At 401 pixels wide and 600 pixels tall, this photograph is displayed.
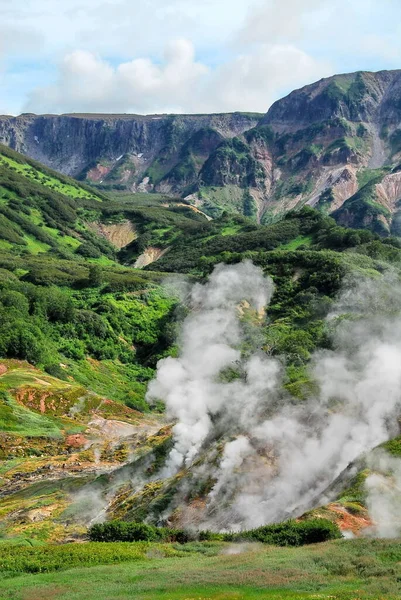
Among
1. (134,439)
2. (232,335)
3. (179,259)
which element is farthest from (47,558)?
(179,259)

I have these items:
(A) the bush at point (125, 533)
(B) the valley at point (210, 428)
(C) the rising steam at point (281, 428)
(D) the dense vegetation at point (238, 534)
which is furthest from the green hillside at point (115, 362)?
(A) the bush at point (125, 533)

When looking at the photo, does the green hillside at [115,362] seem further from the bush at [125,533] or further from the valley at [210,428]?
the bush at [125,533]

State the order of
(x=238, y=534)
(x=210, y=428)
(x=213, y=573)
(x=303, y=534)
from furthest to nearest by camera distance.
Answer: (x=210, y=428) → (x=238, y=534) → (x=303, y=534) → (x=213, y=573)

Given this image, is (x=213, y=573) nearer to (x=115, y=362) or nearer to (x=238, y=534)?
(x=238, y=534)

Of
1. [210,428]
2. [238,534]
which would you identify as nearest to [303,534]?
[238,534]

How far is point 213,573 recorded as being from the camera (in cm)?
2433

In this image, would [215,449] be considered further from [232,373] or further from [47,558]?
[232,373]

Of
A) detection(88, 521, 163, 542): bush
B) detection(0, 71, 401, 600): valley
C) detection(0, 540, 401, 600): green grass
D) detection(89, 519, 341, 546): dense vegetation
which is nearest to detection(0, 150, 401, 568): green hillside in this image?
detection(0, 71, 401, 600): valley

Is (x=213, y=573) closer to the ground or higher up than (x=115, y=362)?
closer to the ground

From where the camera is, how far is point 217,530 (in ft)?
113

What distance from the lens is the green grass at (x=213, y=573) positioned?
2141 cm

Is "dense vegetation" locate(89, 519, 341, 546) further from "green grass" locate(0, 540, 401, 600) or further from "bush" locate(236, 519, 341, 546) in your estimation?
"green grass" locate(0, 540, 401, 600)

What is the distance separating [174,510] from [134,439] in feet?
98.6

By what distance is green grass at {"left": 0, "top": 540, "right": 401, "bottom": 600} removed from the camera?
70.2 ft
